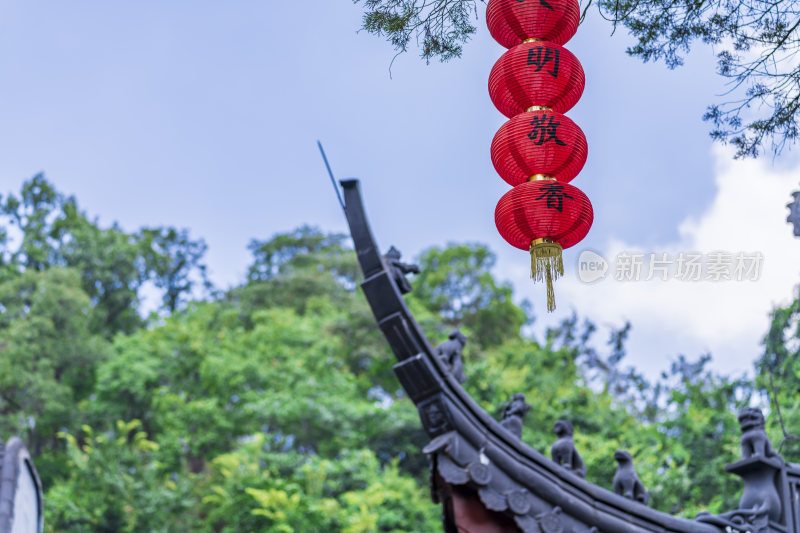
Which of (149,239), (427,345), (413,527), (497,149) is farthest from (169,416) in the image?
(497,149)

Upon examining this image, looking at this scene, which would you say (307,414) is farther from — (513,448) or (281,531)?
(513,448)

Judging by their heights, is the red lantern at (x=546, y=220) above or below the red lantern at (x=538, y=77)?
below

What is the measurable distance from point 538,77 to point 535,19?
→ 261 millimetres

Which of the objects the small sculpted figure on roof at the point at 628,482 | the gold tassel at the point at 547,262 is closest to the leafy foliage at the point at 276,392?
the small sculpted figure on roof at the point at 628,482

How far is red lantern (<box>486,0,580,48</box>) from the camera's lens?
12.6ft

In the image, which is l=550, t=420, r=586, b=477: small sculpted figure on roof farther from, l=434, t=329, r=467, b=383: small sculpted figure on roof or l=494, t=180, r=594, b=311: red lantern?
l=494, t=180, r=594, b=311: red lantern

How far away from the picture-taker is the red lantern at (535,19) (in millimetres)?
3850

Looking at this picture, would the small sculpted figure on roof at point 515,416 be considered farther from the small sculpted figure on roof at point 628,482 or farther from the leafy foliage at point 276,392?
the leafy foliage at point 276,392

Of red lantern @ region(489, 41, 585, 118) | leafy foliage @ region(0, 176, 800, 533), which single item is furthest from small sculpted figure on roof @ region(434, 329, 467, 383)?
leafy foliage @ region(0, 176, 800, 533)

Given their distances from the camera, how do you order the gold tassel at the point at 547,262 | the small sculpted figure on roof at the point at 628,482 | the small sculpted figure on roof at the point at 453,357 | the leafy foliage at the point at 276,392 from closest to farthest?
1. the gold tassel at the point at 547,262
2. the small sculpted figure on roof at the point at 453,357
3. the small sculpted figure on roof at the point at 628,482
4. the leafy foliage at the point at 276,392

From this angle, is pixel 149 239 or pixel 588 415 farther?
pixel 149 239

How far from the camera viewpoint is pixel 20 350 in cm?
1669

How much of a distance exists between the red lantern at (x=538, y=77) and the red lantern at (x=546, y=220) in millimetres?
379

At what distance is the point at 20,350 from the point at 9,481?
420 inches
